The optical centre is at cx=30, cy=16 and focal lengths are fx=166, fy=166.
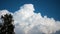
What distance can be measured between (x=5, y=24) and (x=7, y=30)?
7.38 feet

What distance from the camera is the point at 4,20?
5775cm

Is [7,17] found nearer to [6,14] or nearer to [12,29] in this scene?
[6,14]

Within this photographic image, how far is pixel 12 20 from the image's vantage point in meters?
58.1

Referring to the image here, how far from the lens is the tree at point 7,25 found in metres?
55.9

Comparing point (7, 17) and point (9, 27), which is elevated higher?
point (7, 17)

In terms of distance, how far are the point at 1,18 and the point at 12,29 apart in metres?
5.55

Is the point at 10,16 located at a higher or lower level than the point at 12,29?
higher

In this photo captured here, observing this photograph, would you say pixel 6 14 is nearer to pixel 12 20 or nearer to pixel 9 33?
pixel 12 20

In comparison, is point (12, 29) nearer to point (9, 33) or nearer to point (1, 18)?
point (9, 33)

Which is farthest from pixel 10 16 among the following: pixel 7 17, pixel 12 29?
pixel 12 29

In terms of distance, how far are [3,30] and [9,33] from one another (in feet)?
7.41

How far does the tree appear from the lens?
55938mm

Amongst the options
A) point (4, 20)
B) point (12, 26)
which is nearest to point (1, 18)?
point (4, 20)

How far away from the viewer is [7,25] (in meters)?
56.8
